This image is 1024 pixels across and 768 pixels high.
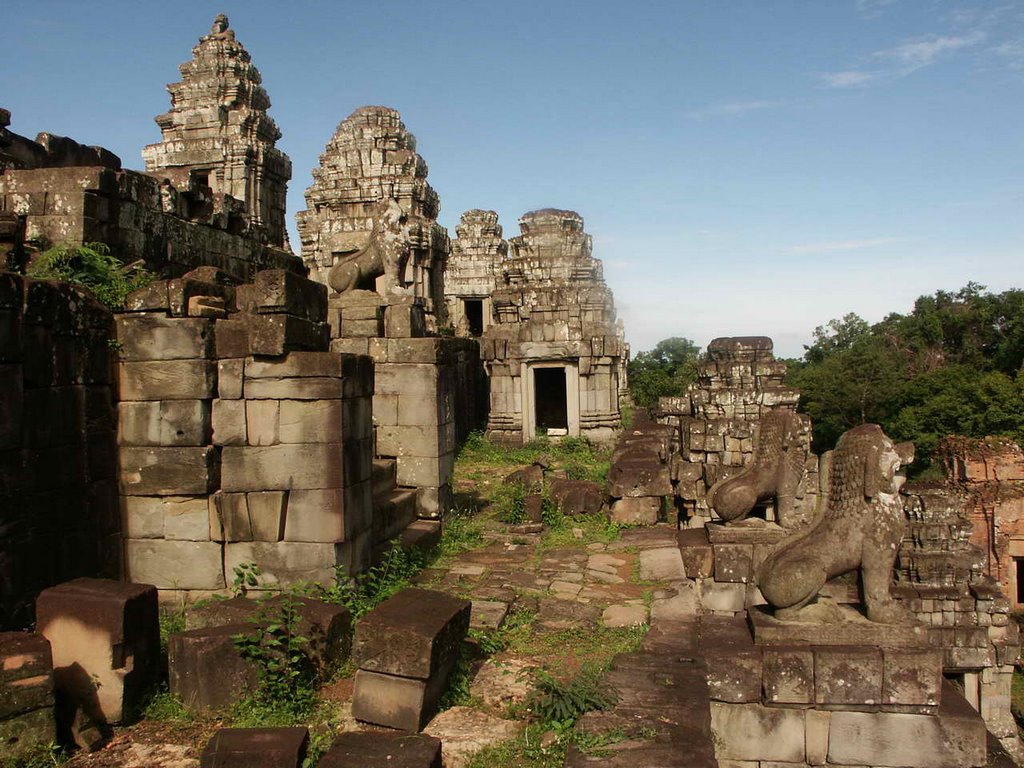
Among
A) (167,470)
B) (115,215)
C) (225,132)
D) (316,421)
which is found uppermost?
(225,132)

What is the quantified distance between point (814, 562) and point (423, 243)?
17.4m

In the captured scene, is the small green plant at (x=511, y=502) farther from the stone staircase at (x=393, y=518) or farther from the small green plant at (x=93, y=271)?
the small green plant at (x=93, y=271)

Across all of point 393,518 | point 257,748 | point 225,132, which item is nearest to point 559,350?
point 393,518

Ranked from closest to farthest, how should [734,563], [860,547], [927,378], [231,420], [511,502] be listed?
[860,547] → [231,420] → [734,563] → [511,502] → [927,378]

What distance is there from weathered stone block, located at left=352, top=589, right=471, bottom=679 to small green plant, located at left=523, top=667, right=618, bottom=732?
0.59 meters

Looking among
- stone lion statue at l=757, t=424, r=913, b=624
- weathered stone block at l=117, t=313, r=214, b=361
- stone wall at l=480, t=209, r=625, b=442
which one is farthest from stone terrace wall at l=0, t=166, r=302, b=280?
stone wall at l=480, t=209, r=625, b=442

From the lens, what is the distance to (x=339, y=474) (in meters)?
5.87

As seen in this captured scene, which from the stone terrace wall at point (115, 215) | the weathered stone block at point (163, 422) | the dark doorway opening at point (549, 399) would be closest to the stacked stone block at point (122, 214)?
the stone terrace wall at point (115, 215)

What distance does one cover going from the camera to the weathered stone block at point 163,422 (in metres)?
5.93

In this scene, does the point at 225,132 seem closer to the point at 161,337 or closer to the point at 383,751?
the point at 161,337

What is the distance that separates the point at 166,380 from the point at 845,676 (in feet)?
17.1

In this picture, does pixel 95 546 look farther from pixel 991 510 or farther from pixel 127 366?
pixel 991 510

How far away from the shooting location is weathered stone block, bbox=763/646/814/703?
4773mm

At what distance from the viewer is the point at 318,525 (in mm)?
5863
